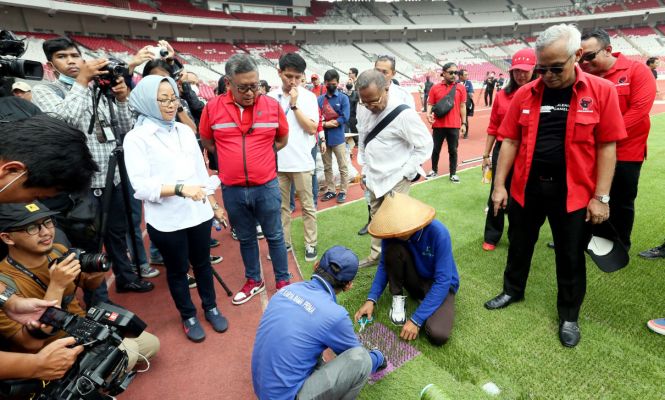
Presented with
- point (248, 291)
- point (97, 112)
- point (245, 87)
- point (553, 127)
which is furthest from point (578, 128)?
point (97, 112)

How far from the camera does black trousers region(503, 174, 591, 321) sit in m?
2.47

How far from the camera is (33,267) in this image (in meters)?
2.07

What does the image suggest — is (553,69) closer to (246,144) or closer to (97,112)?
(246,144)

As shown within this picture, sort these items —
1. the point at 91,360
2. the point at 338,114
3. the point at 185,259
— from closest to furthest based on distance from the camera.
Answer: the point at 91,360 < the point at 185,259 < the point at 338,114

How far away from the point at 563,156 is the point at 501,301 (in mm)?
1311

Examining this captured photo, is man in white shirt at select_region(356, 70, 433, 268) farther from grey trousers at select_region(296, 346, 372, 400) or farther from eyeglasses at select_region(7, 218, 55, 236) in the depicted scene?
eyeglasses at select_region(7, 218, 55, 236)

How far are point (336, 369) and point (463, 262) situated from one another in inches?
92.4

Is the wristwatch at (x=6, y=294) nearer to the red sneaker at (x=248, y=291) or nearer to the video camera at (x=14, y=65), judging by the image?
the video camera at (x=14, y=65)

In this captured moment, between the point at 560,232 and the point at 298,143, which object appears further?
the point at 298,143

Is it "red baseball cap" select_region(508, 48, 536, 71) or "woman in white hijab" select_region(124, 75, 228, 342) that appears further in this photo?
"red baseball cap" select_region(508, 48, 536, 71)

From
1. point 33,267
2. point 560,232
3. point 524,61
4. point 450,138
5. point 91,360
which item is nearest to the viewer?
point 91,360

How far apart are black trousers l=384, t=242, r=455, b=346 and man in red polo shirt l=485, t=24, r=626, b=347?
2.56 feet

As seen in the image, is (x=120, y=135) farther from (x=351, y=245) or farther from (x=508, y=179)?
(x=508, y=179)

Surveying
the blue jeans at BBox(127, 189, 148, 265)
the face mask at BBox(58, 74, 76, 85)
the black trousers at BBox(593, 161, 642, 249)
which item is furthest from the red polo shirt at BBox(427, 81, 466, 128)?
Result: the face mask at BBox(58, 74, 76, 85)
